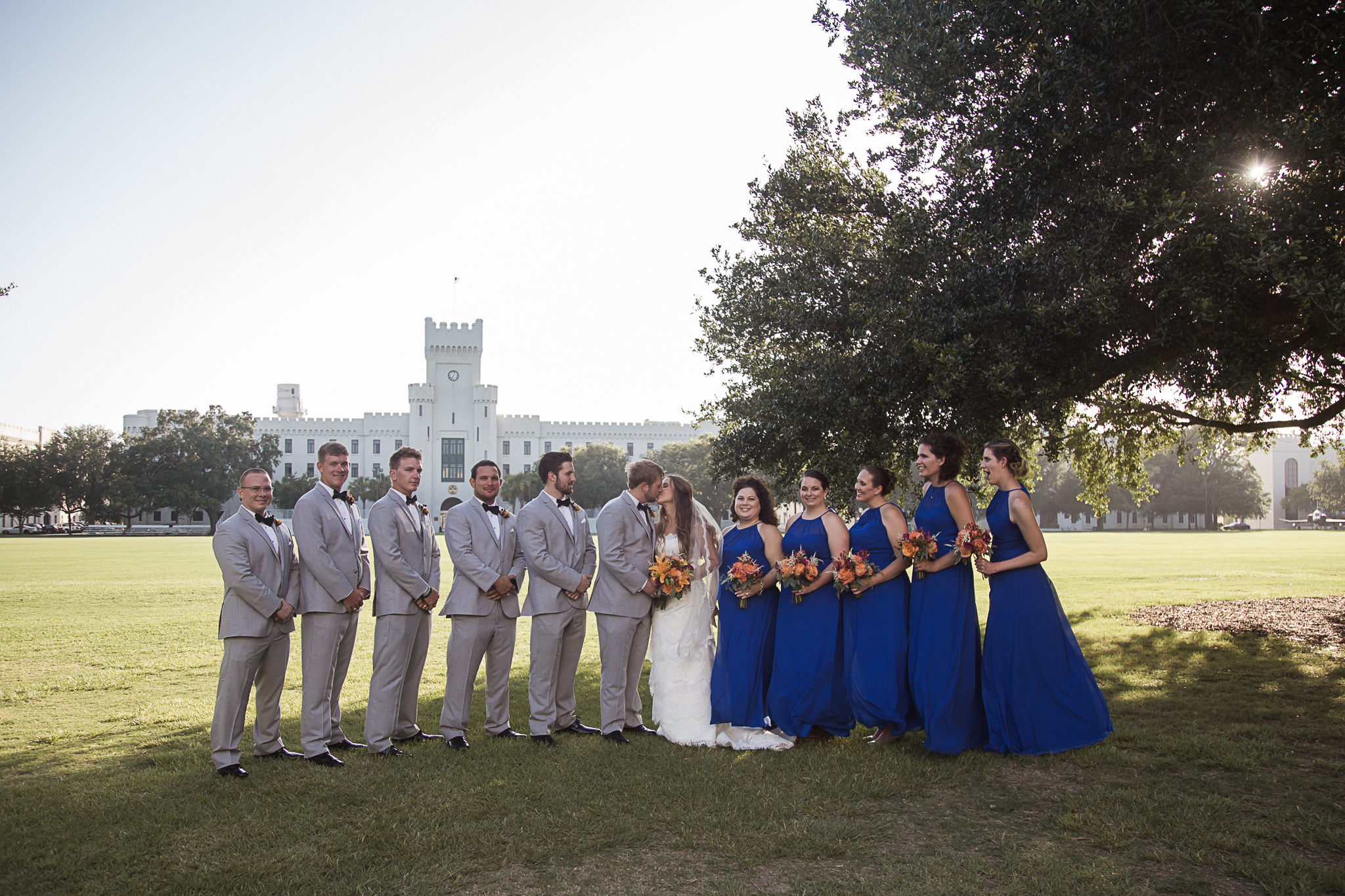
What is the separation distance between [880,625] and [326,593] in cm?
421

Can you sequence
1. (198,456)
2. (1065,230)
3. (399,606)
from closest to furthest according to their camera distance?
(399,606) < (1065,230) < (198,456)

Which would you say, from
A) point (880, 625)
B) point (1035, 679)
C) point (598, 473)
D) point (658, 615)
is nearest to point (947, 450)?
point (880, 625)

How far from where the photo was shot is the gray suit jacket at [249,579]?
5750 mm

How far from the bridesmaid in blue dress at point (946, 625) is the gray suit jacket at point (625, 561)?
2153 mm

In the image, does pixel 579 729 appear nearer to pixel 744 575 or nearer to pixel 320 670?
pixel 744 575

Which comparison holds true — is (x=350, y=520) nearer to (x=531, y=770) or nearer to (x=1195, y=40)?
(x=531, y=770)

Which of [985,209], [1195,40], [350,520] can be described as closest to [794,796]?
[350,520]

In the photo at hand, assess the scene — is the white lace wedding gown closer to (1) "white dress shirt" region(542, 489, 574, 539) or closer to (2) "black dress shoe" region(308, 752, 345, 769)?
(1) "white dress shirt" region(542, 489, 574, 539)

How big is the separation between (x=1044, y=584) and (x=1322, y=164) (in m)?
4.90

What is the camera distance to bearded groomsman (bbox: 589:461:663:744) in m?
6.73

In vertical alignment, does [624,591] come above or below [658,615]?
above

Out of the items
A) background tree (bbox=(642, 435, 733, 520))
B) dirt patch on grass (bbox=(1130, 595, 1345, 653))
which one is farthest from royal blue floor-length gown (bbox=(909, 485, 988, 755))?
background tree (bbox=(642, 435, 733, 520))

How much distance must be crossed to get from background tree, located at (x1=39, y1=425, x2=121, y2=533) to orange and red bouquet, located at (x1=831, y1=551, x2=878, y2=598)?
77394mm

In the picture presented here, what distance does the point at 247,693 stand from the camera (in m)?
5.85
